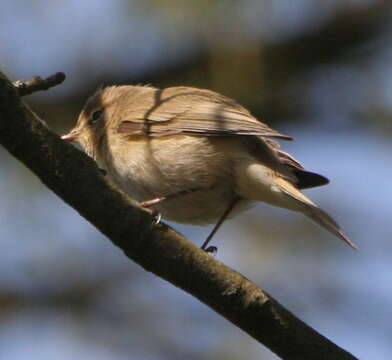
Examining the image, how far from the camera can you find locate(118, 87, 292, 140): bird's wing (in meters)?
4.93

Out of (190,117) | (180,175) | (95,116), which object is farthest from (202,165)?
(95,116)

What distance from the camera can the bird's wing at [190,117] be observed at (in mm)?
4934

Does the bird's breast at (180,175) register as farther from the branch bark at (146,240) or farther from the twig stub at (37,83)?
the twig stub at (37,83)

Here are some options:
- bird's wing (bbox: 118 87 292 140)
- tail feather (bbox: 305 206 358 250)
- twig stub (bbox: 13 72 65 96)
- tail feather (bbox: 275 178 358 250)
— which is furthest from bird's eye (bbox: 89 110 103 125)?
twig stub (bbox: 13 72 65 96)

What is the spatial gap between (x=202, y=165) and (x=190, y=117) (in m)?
0.40

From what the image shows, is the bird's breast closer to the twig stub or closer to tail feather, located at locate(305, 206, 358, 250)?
tail feather, located at locate(305, 206, 358, 250)

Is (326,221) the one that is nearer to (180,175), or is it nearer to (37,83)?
(180,175)

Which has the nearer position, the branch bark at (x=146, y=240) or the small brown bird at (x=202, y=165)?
the branch bark at (x=146, y=240)

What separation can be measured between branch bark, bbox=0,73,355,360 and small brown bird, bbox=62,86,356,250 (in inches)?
43.7

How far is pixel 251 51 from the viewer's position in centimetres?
775

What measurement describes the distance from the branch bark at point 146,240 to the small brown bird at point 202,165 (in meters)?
1.11

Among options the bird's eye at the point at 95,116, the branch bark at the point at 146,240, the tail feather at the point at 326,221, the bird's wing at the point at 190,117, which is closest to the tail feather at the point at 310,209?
the tail feather at the point at 326,221

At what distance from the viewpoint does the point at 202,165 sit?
16.3ft

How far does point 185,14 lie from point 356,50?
5.23 feet
